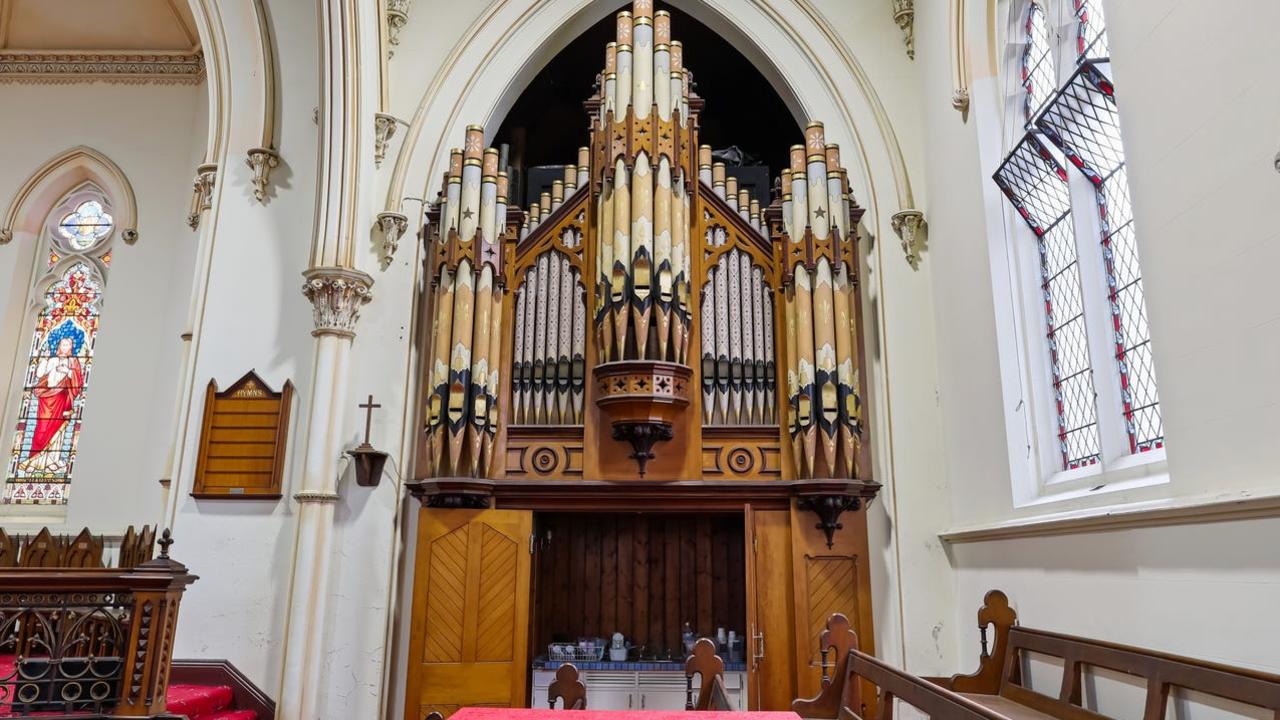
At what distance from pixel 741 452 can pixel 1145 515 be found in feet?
10.2

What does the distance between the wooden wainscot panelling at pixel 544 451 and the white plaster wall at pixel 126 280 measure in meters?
4.19

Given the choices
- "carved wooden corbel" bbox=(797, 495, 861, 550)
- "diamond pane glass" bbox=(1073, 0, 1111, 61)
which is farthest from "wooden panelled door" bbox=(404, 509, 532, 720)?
"diamond pane glass" bbox=(1073, 0, 1111, 61)

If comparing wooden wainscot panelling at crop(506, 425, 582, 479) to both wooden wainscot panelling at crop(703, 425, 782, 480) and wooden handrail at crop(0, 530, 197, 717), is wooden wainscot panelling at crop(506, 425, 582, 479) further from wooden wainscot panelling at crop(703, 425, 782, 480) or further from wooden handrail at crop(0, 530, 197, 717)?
wooden handrail at crop(0, 530, 197, 717)

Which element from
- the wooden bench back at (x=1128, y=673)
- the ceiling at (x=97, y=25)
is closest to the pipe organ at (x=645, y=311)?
the wooden bench back at (x=1128, y=673)

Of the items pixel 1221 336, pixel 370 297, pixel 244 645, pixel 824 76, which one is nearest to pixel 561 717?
pixel 1221 336

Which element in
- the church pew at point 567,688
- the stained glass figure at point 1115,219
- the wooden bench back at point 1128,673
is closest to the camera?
the wooden bench back at point 1128,673

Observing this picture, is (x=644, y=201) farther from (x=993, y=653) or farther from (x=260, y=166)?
(x=993, y=653)

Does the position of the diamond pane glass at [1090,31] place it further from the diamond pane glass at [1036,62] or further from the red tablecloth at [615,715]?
the red tablecloth at [615,715]

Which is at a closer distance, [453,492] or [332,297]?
[453,492]

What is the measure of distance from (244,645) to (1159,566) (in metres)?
5.86

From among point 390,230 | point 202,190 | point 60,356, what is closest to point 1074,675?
point 390,230

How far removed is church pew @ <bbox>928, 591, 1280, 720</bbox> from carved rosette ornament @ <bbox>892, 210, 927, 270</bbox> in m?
2.89

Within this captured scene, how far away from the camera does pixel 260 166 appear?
7.08 m

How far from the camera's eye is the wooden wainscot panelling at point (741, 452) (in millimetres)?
6250
